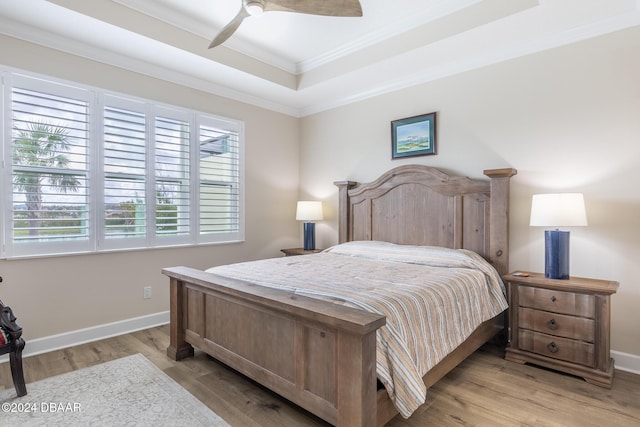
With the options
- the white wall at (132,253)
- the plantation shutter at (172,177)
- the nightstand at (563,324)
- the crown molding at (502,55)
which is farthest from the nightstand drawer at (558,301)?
the plantation shutter at (172,177)

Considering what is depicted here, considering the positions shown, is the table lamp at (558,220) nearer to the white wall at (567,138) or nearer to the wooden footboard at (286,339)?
the white wall at (567,138)

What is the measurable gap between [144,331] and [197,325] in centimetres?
114

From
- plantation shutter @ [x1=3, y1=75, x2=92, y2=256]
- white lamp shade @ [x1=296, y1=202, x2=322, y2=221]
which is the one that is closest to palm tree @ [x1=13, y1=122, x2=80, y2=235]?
plantation shutter @ [x1=3, y1=75, x2=92, y2=256]

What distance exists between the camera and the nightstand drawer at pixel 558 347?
2.38 meters

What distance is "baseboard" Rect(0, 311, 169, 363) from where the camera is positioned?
282 centimetres

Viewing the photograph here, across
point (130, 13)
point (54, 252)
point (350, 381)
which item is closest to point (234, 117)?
point (130, 13)

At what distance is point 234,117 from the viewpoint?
423 centimetres

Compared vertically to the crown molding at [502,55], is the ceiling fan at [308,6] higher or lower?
lower

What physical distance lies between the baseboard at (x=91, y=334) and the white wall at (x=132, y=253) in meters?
0.04

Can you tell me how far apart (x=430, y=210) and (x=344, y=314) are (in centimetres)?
227

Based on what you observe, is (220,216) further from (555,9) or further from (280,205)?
(555,9)

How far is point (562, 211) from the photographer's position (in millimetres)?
2465

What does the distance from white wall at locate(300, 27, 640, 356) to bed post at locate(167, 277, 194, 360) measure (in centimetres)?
268

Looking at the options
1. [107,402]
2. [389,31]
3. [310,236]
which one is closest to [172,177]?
[310,236]
